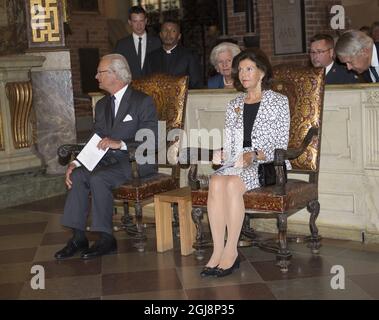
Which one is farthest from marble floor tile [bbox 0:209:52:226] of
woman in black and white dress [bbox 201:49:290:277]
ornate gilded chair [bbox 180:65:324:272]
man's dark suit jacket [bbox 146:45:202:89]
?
woman in black and white dress [bbox 201:49:290:277]

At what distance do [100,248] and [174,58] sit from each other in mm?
2045

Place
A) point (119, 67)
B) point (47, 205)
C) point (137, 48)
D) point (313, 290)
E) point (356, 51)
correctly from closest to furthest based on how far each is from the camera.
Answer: point (313, 290)
point (356, 51)
point (119, 67)
point (137, 48)
point (47, 205)

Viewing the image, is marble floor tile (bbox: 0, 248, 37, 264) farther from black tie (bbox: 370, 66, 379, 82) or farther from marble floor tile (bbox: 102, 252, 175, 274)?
black tie (bbox: 370, 66, 379, 82)

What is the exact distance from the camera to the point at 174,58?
5.74m

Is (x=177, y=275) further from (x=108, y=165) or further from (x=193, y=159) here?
A: (x=108, y=165)

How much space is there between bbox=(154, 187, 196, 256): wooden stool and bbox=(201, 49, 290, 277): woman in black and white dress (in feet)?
1.27

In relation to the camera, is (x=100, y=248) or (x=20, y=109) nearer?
(x=100, y=248)

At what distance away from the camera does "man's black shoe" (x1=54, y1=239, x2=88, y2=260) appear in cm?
438

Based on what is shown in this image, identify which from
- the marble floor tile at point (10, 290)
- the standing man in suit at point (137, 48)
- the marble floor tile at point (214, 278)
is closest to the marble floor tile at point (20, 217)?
the standing man in suit at point (137, 48)

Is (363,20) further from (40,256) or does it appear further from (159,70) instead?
(40,256)

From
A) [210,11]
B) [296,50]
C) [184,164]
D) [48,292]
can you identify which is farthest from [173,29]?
[210,11]

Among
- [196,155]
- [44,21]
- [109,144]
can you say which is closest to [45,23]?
[44,21]

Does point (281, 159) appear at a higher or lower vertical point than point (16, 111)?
lower

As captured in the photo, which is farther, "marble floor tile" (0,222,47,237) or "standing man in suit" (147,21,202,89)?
"standing man in suit" (147,21,202,89)
